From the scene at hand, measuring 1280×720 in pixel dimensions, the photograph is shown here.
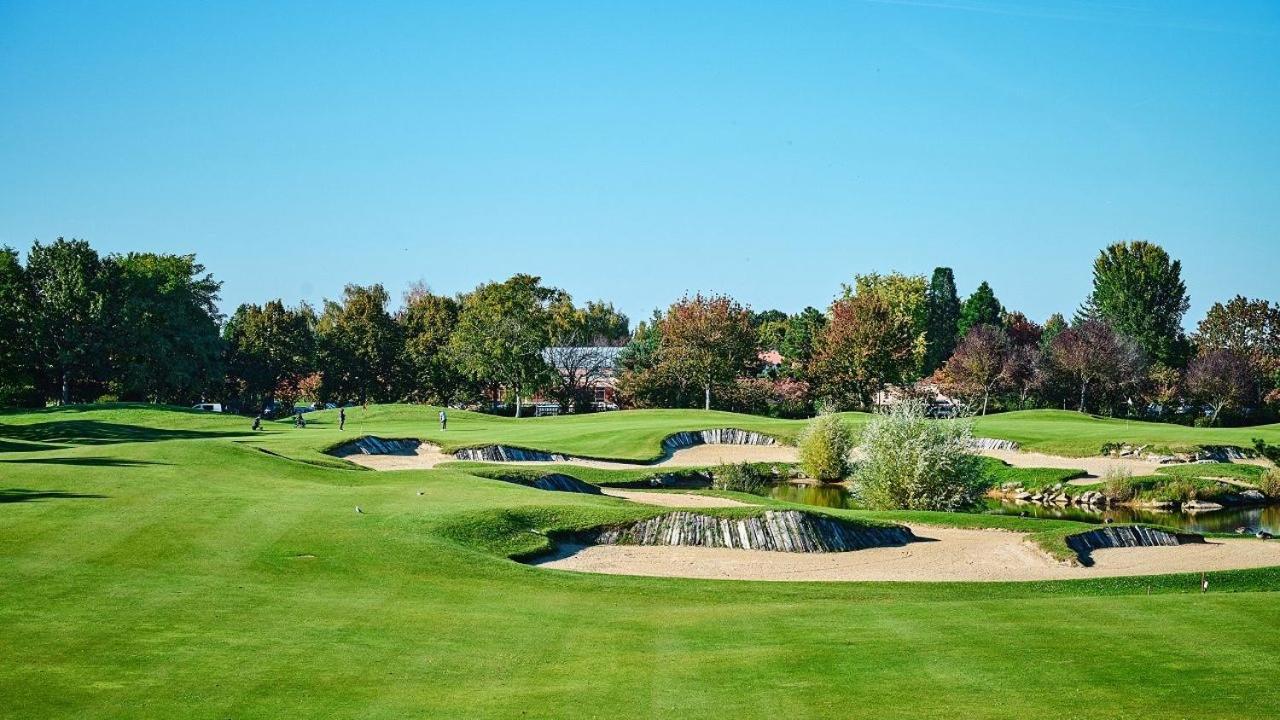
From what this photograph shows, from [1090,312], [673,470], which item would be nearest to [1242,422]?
[1090,312]

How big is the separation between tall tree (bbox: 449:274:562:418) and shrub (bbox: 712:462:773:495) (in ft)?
138

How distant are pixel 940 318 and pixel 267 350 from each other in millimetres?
80415

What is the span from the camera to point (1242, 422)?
91.9m

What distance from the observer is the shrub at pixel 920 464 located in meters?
39.2

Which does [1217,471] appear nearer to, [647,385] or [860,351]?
[860,351]

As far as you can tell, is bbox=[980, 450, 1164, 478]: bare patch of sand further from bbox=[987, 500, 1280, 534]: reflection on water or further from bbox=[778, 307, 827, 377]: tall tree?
bbox=[778, 307, 827, 377]: tall tree

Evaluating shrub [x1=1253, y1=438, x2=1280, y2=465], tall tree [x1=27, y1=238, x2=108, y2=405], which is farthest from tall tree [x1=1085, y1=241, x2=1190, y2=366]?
tall tree [x1=27, y1=238, x2=108, y2=405]

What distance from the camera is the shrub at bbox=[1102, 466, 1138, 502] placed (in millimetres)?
49344

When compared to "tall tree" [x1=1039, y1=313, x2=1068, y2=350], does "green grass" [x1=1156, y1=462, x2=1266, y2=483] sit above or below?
below

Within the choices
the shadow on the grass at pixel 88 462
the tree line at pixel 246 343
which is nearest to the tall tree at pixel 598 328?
the tree line at pixel 246 343

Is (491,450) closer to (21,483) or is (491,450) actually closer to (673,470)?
(673,470)

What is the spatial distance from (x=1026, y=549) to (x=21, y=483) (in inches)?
1020

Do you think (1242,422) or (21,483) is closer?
(21,483)

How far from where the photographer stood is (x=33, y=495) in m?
25.5
